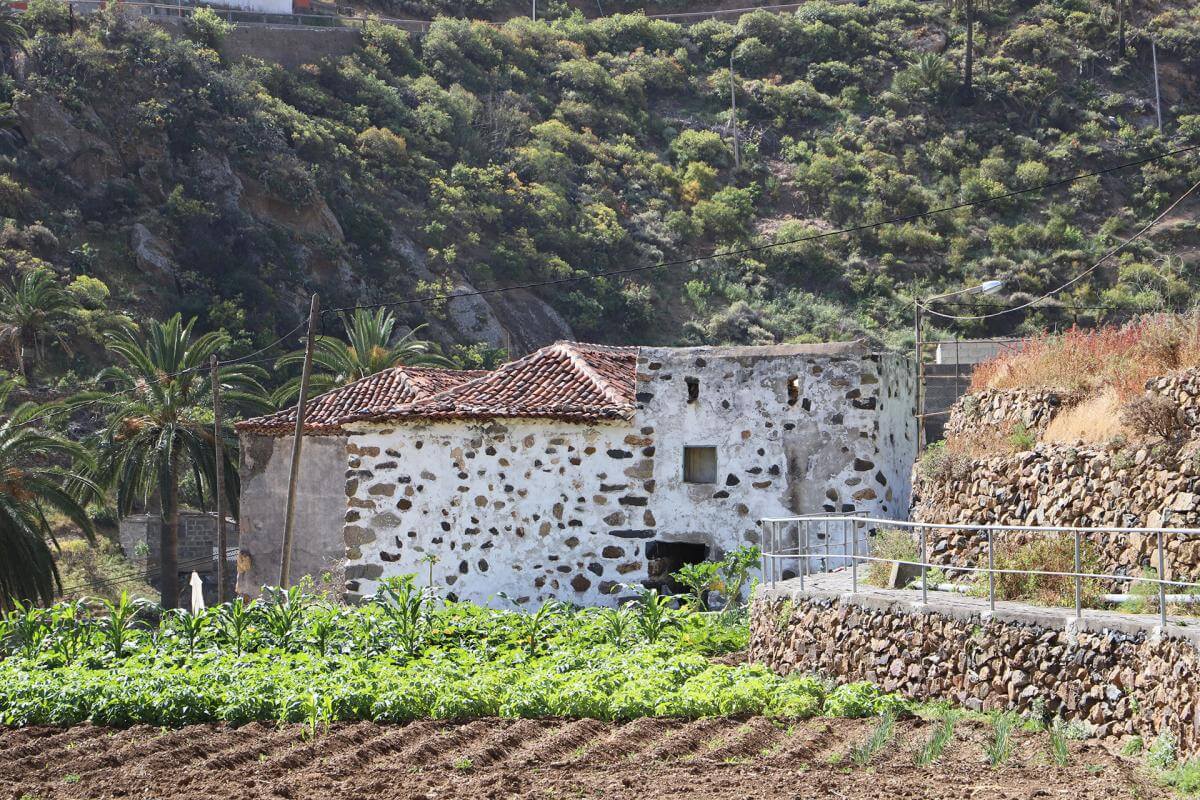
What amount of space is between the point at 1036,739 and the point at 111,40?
6313 centimetres

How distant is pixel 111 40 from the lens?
65562mm

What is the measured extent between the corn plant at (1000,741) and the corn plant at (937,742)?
1.06ft

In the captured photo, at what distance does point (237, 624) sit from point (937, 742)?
8576mm

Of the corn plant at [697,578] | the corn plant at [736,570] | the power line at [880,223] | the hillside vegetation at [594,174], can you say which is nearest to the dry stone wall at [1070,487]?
the corn plant at [736,570]

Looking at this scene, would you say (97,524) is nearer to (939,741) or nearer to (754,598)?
(754,598)

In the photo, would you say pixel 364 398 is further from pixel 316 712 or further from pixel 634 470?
pixel 316 712

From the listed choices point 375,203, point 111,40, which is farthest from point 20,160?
point 375,203

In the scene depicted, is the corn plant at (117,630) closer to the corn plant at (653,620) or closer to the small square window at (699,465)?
the corn plant at (653,620)

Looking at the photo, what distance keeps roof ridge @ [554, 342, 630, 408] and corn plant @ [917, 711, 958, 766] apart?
9984 mm

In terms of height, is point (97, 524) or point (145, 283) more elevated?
point (145, 283)

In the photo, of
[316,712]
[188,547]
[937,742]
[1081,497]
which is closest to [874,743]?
[937,742]

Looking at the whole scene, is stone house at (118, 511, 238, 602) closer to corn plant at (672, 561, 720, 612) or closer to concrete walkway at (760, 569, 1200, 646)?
corn plant at (672, 561, 720, 612)

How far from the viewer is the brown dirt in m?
9.99

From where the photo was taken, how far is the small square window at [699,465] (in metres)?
20.9
